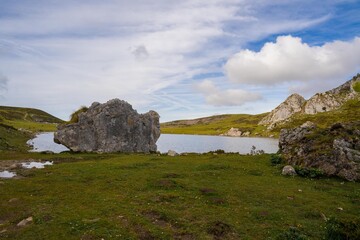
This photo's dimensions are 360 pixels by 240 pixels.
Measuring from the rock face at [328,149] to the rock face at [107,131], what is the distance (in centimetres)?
3457

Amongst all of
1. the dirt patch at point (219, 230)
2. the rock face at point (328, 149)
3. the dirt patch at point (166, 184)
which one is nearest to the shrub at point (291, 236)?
the dirt patch at point (219, 230)

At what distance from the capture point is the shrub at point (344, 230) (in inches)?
592

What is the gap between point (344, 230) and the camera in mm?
15523

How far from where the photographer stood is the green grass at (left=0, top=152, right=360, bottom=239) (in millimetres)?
18906

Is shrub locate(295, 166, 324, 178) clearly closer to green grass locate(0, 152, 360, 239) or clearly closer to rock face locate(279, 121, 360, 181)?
rock face locate(279, 121, 360, 181)

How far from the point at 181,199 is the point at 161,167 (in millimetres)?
16075

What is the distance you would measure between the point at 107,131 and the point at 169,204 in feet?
145

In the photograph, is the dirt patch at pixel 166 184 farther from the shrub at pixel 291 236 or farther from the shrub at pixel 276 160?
the shrub at pixel 276 160

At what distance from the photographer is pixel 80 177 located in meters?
34.5

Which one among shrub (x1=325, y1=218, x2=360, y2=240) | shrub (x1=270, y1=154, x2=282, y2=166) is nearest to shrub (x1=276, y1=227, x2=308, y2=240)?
shrub (x1=325, y1=218, x2=360, y2=240)

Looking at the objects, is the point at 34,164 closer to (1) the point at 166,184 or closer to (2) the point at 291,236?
(1) the point at 166,184

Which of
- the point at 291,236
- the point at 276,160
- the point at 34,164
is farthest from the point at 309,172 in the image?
the point at 34,164

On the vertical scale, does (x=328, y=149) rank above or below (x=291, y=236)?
above

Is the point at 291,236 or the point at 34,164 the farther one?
the point at 34,164
